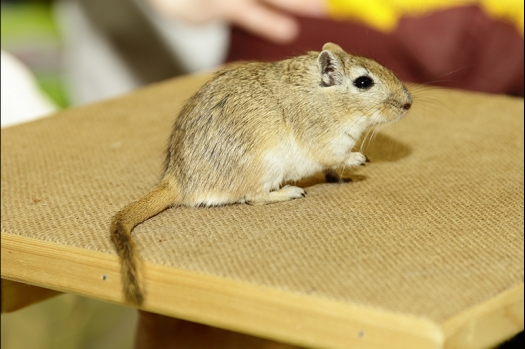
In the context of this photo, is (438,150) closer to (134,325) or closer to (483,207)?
(483,207)

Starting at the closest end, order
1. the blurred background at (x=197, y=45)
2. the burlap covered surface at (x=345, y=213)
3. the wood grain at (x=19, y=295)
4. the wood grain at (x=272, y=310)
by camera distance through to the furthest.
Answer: the wood grain at (x=272, y=310) → the burlap covered surface at (x=345, y=213) → the wood grain at (x=19, y=295) → the blurred background at (x=197, y=45)

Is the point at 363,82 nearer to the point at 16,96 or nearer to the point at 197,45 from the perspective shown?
the point at 16,96

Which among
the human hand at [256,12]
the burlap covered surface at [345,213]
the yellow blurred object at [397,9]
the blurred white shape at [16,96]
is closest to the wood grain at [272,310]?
the burlap covered surface at [345,213]

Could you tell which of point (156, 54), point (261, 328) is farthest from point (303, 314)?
point (156, 54)

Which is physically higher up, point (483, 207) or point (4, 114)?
point (483, 207)

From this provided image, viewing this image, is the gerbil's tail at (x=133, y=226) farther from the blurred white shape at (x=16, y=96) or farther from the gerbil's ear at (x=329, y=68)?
the blurred white shape at (x=16, y=96)

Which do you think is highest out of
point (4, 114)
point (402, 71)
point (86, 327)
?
point (402, 71)

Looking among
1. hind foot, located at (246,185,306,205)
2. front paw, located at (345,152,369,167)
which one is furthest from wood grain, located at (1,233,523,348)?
front paw, located at (345,152,369,167)

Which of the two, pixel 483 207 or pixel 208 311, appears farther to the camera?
pixel 483 207
